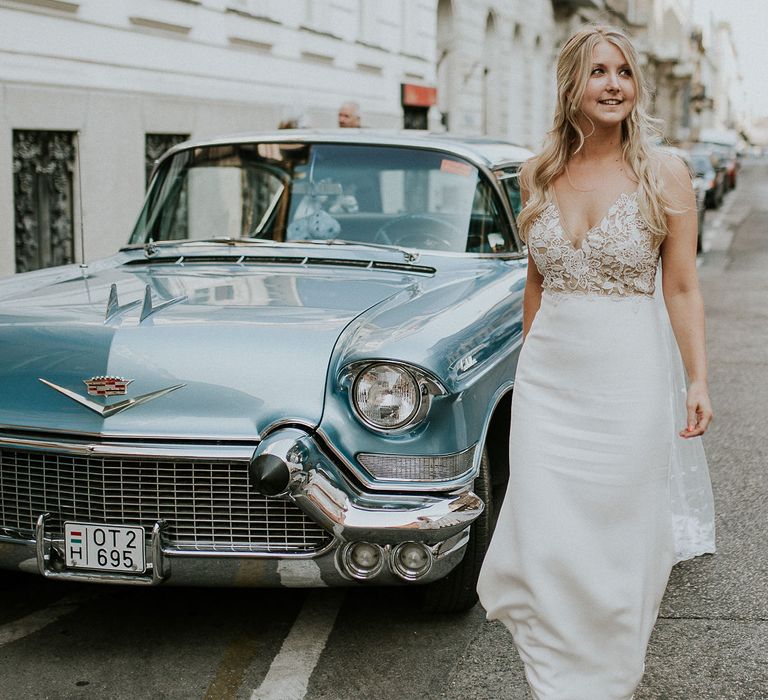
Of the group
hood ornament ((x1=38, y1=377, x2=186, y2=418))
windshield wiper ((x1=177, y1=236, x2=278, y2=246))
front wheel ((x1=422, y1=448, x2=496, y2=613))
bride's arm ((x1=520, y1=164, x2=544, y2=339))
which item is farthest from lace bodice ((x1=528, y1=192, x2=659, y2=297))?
windshield wiper ((x1=177, y1=236, x2=278, y2=246))

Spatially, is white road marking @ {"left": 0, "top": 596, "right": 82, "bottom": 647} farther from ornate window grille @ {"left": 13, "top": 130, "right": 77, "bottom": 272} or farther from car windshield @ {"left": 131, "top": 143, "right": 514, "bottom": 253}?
ornate window grille @ {"left": 13, "top": 130, "right": 77, "bottom": 272}

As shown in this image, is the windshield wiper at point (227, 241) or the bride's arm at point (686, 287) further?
the windshield wiper at point (227, 241)

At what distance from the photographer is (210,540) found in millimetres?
3727

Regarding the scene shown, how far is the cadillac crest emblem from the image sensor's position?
148 inches

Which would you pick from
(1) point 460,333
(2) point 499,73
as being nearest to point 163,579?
(1) point 460,333

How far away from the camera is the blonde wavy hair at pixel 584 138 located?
320 centimetres

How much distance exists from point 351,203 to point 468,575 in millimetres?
1863

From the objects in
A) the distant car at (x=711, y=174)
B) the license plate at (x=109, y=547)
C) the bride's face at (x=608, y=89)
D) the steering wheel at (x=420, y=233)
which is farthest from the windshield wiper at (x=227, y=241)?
the distant car at (x=711, y=174)

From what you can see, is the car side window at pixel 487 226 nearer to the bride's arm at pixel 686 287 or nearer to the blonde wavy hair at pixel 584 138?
the blonde wavy hair at pixel 584 138

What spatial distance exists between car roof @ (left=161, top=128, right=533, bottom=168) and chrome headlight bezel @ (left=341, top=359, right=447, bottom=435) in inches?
75.5

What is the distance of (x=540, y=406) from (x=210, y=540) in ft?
3.56

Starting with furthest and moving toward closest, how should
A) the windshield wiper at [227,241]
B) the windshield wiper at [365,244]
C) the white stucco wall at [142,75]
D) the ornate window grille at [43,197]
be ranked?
the ornate window grille at [43,197], the white stucco wall at [142,75], the windshield wiper at [227,241], the windshield wiper at [365,244]

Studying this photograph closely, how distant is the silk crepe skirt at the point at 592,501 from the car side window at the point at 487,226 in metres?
A: 2.02

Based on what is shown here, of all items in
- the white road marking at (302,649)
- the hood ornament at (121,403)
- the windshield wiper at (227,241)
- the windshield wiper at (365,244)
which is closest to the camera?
the white road marking at (302,649)
